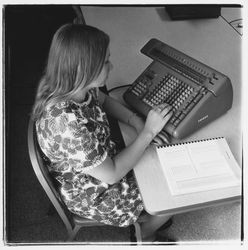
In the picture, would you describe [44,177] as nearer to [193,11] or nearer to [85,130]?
[85,130]

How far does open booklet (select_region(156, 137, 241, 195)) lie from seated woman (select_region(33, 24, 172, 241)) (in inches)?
3.9

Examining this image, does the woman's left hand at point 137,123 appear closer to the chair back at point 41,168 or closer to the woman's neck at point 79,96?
the woman's neck at point 79,96

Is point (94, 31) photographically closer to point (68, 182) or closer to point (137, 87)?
point (137, 87)

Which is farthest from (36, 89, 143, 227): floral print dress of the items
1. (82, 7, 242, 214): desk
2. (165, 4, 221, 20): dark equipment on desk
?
(165, 4, 221, 20): dark equipment on desk

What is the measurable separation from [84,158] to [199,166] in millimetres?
370

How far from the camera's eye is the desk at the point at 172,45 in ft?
3.68

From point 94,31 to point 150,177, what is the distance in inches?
19.4

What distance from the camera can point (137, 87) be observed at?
141 cm

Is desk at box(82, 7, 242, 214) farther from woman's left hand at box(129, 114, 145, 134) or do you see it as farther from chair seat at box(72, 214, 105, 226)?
chair seat at box(72, 214, 105, 226)

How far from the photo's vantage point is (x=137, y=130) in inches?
52.5

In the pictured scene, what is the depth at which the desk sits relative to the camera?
1.12 metres

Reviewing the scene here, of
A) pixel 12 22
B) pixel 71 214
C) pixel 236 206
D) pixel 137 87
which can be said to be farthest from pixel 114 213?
pixel 12 22

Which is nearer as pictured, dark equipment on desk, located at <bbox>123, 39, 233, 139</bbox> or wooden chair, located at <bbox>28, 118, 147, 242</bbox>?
wooden chair, located at <bbox>28, 118, 147, 242</bbox>

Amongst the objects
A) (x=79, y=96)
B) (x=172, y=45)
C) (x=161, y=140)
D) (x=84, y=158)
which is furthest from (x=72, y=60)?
(x=172, y=45)
